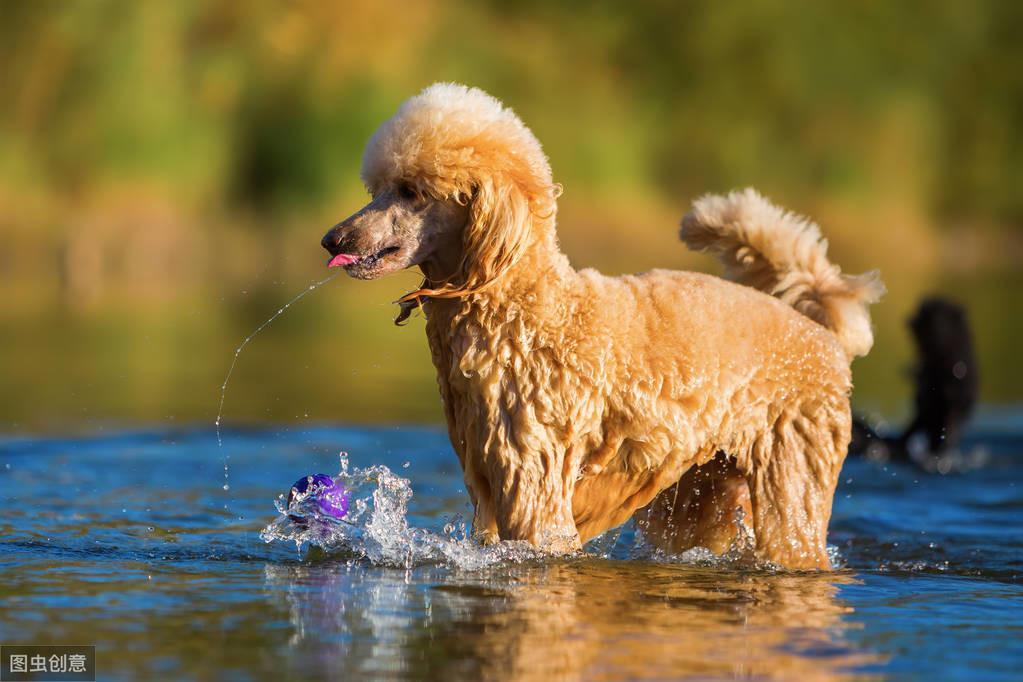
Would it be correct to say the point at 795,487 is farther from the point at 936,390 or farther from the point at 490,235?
the point at 936,390

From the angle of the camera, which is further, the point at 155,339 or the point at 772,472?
the point at 155,339

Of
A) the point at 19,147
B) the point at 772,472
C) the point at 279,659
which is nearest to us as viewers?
the point at 279,659

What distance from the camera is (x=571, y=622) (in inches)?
208

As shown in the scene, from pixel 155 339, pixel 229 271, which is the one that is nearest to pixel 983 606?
pixel 155 339

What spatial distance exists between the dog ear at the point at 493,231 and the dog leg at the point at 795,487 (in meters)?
1.41

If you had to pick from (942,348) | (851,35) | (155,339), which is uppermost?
(851,35)

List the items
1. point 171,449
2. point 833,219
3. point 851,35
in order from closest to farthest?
point 171,449 → point 833,219 → point 851,35

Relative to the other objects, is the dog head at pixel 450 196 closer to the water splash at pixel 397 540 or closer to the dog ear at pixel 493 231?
the dog ear at pixel 493 231

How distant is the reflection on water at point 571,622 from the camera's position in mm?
4711

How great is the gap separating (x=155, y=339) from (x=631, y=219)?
1358cm

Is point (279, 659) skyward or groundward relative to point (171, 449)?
groundward

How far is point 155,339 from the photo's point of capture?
54.4 feet

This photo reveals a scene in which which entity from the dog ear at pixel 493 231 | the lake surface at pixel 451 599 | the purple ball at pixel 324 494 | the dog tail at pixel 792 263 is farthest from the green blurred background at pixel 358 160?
the dog ear at pixel 493 231

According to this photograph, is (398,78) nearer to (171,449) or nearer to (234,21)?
(234,21)
